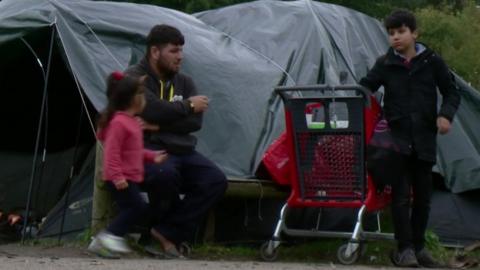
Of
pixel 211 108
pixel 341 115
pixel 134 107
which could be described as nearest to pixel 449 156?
pixel 341 115

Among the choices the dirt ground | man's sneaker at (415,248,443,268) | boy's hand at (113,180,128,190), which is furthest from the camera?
man's sneaker at (415,248,443,268)

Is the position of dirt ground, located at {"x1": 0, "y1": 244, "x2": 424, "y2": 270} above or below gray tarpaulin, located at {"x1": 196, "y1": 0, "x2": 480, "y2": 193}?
below

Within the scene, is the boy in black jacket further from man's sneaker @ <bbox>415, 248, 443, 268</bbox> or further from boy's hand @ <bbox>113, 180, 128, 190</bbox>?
boy's hand @ <bbox>113, 180, 128, 190</bbox>

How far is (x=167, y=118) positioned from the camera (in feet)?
26.7

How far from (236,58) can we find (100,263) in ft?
9.82

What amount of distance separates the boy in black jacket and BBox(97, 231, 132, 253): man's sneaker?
6.09 ft

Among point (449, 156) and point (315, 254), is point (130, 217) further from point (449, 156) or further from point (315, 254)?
point (449, 156)

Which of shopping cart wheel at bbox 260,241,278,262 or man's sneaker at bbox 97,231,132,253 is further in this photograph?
shopping cart wheel at bbox 260,241,278,262

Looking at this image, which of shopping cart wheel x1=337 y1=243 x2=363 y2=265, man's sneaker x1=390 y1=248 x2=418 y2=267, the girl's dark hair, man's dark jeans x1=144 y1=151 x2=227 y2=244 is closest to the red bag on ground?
man's dark jeans x1=144 y1=151 x2=227 y2=244

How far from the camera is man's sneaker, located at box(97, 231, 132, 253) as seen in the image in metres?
7.67

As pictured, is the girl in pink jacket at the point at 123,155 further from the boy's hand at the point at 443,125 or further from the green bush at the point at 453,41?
the green bush at the point at 453,41

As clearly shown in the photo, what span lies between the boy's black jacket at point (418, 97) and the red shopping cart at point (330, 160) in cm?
19

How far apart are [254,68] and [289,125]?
164cm

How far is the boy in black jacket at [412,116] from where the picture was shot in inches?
311
